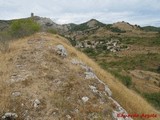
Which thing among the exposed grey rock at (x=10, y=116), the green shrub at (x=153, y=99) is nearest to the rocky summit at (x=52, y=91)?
the exposed grey rock at (x=10, y=116)

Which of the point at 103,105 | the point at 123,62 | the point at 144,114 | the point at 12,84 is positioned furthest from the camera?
the point at 123,62

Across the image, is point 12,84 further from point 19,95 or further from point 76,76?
point 76,76

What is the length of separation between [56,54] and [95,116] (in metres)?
8.69

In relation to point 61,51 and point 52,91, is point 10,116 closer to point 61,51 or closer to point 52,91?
point 52,91

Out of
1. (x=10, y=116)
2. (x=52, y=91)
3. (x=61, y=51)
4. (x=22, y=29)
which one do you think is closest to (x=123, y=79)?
(x=22, y=29)

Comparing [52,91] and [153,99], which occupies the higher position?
[52,91]

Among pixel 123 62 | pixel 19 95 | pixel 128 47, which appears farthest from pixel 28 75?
pixel 128 47

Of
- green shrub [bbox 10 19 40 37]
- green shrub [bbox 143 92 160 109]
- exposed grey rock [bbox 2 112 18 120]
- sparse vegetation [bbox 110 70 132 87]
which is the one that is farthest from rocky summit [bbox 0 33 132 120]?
green shrub [bbox 143 92 160 109]

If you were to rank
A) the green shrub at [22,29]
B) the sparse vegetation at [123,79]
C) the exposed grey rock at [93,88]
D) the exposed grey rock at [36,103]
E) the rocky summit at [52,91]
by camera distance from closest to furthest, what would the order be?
the rocky summit at [52,91]
the exposed grey rock at [36,103]
the exposed grey rock at [93,88]
the sparse vegetation at [123,79]
the green shrub at [22,29]

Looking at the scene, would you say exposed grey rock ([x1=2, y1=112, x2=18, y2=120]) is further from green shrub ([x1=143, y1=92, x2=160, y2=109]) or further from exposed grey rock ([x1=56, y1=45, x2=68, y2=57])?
green shrub ([x1=143, y1=92, x2=160, y2=109])

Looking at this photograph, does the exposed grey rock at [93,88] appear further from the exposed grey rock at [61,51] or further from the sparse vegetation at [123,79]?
the sparse vegetation at [123,79]

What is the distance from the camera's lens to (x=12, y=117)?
46.4ft

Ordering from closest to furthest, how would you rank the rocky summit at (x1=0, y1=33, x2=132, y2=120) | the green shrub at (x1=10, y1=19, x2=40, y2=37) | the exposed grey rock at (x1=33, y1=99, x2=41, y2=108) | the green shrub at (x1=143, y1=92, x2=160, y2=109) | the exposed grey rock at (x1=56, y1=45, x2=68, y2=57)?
the rocky summit at (x1=0, y1=33, x2=132, y2=120) < the exposed grey rock at (x1=33, y1=99, x2=41, y2=108) < the exposed grey rock at (x1=56, y1=45, x2=68, y2=57) < the green shrub at (x1=10, y1=19, x2=40, y2=37) < the green shrub at (x1=143, y1=92, x2=160, y2=109)

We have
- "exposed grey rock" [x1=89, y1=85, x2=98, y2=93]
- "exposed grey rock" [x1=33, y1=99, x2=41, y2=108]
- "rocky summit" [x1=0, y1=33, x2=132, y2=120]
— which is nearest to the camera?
"rocky summit" [x1=0, y1=33, x2=132, y2=120]
